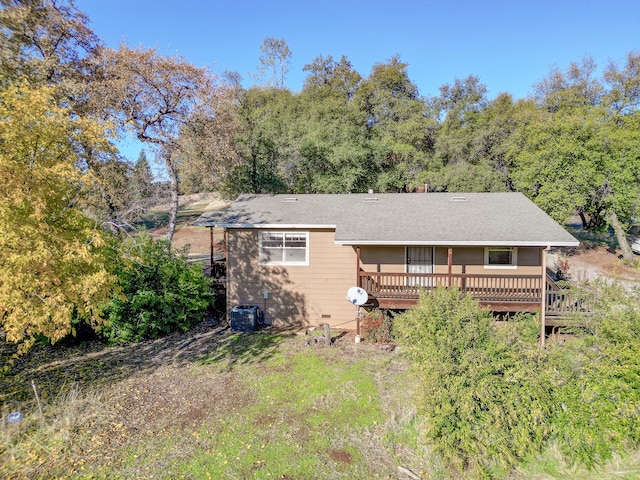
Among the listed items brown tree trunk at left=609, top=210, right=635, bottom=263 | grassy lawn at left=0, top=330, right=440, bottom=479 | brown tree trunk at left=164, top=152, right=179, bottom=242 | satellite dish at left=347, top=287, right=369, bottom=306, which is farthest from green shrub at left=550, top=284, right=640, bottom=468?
brown tree trunk at left=609, top=210, right=635, bottom=263

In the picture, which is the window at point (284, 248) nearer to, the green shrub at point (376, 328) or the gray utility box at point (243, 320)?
the gray utility box at point (243, 320)

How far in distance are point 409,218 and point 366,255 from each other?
1.81m

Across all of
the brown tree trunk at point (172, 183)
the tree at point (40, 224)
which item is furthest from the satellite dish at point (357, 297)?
the brown tree trunk at point (172, 183)

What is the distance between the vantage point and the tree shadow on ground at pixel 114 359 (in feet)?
24.7

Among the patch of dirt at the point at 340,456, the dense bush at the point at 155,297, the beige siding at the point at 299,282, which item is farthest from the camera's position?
the beige siding at the point at 299,282

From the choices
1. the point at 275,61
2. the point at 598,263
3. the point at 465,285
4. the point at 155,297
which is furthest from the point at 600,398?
the point at 275,61

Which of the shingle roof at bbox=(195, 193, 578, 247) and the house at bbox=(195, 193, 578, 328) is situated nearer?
the shingle roof at bbox=(195, 193, 578, 247)

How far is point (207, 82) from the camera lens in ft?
59.6

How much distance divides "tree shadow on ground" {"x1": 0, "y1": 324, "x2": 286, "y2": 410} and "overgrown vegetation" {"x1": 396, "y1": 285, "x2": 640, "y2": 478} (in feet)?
16.7

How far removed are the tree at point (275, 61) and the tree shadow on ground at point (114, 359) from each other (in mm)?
35756

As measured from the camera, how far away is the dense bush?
9938mm

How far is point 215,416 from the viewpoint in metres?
6.26

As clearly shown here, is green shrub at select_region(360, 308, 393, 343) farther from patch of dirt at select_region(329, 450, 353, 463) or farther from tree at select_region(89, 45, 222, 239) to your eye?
tree at select_region(89, 45, 222, 239)

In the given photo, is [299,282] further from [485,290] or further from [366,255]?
[485,290]
